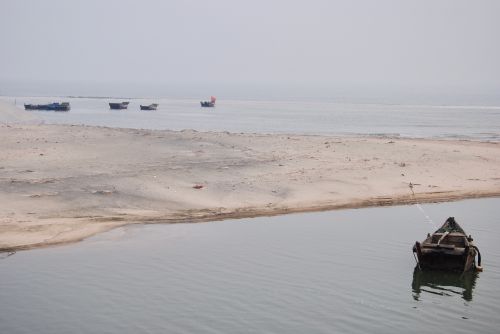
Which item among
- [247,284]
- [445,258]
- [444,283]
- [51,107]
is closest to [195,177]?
[247,284]

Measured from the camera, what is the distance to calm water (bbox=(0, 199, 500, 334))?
18.8 meters

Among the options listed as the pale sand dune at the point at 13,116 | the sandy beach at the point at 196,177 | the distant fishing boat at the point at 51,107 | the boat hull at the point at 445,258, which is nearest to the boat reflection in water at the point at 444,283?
the boat hull at the point at 445,258

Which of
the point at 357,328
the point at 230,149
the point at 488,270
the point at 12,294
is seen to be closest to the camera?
the point at 357,328

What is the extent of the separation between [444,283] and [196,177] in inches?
692

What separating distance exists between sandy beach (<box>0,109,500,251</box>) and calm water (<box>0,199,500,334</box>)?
2189 millimetres

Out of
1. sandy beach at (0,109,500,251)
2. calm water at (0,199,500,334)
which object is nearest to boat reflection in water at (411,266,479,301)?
calm water at (0,199,500,334)

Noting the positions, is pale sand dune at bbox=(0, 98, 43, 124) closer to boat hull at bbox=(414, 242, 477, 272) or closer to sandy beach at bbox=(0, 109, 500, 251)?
sandy beach at bbox=(0, 109, 500, 251)

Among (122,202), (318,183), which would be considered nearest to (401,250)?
(318,183)

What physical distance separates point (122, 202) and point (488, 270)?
17206 millimetres

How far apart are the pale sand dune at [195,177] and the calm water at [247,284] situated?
2232 mm

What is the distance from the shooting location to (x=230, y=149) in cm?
4694

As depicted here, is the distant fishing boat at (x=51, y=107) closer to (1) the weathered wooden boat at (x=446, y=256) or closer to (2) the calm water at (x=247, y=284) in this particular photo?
(2) the calm water at (x=247, y=284)

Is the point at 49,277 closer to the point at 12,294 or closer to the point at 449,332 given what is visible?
the point at 12,294

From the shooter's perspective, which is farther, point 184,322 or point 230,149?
point 230,149
